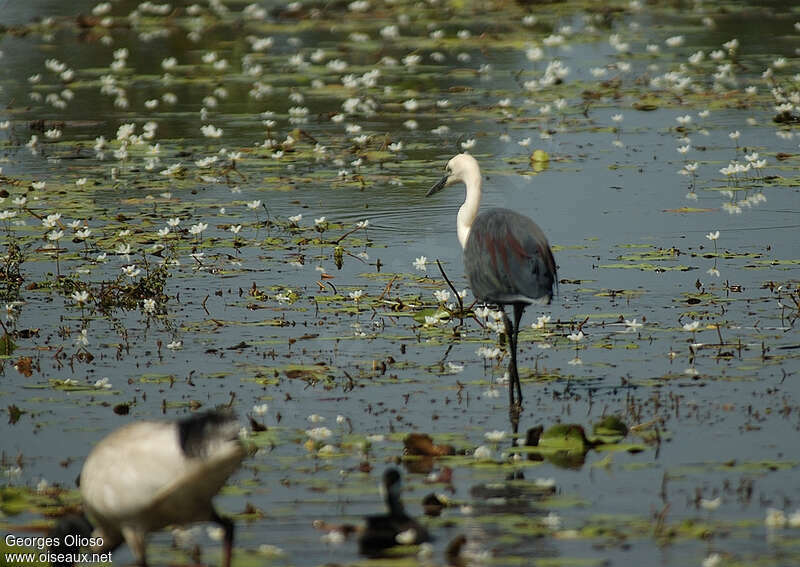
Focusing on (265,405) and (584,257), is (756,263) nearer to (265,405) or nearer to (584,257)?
(584,257)

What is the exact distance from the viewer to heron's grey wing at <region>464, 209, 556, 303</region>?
8.57m

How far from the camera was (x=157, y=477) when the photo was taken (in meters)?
5.85

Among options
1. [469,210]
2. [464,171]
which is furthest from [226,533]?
[464,171]

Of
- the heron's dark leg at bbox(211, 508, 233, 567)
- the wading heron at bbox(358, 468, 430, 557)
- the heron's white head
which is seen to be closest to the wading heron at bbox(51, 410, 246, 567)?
the heron's dark leg at bbox(211, 508, 233, 567)

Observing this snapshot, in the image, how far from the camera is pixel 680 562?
597 cm

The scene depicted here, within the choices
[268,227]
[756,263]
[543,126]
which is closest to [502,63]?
[543,126]

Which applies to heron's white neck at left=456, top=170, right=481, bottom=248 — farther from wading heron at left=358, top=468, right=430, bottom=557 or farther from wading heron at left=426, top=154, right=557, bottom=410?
wading heron at left=358, top=468, right=430, bottom=557

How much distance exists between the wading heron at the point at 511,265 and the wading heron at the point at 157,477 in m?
2.81

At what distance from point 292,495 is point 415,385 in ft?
6.04

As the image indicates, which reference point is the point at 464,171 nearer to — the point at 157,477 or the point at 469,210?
the point at 469,210

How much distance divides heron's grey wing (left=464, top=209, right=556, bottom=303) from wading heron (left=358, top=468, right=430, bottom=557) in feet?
8.18

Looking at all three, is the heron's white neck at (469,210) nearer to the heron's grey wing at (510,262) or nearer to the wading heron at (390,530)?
the heron's grey wing at (510,262)

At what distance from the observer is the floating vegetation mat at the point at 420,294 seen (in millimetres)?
6875

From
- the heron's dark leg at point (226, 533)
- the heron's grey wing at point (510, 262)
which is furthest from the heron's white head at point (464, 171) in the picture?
the heron's dark leg at point (226, 533)
